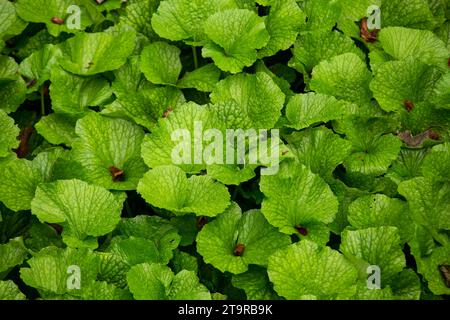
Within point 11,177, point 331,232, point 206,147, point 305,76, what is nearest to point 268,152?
point 206,147

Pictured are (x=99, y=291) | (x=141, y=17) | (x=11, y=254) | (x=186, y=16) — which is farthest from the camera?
(x=141, y=17)

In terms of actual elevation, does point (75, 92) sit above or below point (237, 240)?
above

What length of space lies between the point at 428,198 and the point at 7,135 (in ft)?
3.57

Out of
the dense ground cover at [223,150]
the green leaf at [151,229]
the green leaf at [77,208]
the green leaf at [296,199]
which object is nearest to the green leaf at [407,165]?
the dense ground cover at [223,150]

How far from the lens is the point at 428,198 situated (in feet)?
5.40

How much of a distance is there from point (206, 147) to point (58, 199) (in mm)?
381

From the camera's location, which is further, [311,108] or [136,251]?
[311,108]

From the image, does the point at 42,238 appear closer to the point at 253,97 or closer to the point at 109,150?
the point at 109,150

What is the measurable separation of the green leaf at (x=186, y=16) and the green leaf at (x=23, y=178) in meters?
0.54

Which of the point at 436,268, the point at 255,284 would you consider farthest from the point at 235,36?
the point at 436,268

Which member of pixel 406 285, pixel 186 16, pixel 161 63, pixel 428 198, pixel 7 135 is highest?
pixel 186 16

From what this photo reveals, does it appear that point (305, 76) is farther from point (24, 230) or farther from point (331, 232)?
point (24, 230)

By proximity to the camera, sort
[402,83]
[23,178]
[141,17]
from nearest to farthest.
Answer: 1. [23,178]
2. [402,83]
3. [141,17]

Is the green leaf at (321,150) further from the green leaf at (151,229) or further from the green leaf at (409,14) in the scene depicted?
the green leaf at (409,14)
